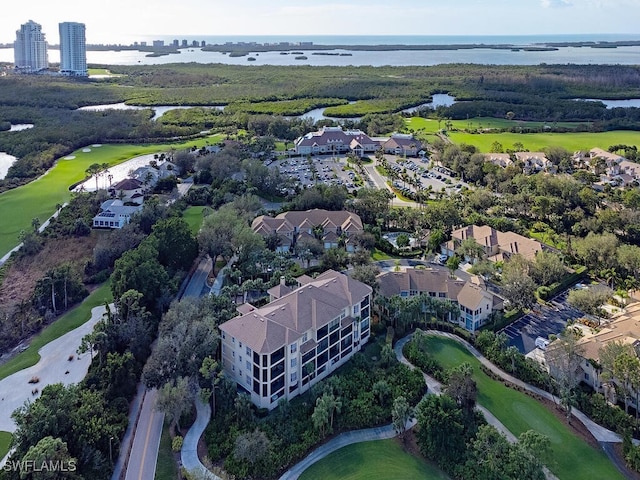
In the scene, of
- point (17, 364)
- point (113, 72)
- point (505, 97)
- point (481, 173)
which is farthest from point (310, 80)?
point (17, 364)

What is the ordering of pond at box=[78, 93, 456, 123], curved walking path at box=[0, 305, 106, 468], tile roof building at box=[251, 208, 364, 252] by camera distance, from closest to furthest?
curved walking path at box=[0, 305, 106, 468], tile roof building at box=[251, 208, 364, 252], pond at box=[78, 93, 456, 123]

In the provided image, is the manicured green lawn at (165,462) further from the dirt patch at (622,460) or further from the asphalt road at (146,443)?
the dirt patch at (622,460)

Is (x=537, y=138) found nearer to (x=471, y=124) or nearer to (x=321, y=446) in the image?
(x=471, y=124)

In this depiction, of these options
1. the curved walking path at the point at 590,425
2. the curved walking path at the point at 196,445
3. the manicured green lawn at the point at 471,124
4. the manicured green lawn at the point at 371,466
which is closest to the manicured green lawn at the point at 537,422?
the curved walking path at the point at 590,425

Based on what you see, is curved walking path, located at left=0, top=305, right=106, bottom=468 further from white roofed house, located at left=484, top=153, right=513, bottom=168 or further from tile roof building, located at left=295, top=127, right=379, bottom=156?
white roofed house, located at left=484, top=153, right=513, bottom=168

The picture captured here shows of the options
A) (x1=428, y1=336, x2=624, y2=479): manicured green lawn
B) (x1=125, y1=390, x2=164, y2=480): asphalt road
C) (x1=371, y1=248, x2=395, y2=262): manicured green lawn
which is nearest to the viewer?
(x1=125, y1=390, x2=164, y2=480): asphalt road

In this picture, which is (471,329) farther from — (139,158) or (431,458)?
(139,158)

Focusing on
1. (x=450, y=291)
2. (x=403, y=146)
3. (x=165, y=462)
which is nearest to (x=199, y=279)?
(x=165, y=462)

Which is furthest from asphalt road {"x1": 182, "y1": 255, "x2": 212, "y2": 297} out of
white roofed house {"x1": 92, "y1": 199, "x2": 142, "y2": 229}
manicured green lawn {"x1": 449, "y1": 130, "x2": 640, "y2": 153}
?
manicured green lawn {"x1": 449, "y1": 130, "x2": 640, "y2": 153}
